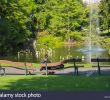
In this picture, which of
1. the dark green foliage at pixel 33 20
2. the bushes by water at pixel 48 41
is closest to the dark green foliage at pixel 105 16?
the dark green foliage at pixel 33 20

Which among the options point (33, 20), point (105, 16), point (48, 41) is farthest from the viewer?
point (105, 16)

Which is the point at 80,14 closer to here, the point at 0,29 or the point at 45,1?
the point at 45,1

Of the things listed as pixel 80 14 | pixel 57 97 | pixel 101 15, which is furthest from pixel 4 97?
pixel 101 15

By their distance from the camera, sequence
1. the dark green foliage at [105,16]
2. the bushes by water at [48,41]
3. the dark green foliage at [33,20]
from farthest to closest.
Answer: the dark green foliage at [105,16]
the bushes by water at [48,41]
the dark green foliage at [33,20]

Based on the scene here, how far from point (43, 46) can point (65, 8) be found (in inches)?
367

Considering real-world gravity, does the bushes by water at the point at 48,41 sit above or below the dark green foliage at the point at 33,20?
below

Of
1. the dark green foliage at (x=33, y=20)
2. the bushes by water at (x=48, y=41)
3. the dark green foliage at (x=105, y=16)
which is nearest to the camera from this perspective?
the dark green foliage at (x=33, y=20)

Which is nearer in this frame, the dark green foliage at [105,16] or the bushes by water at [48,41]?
the bushes by water at [48,41]

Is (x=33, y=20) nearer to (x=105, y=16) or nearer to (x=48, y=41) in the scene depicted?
(x=48, y=41)

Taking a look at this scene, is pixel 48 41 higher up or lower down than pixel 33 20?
lower down

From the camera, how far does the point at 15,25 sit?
4153 centimetres

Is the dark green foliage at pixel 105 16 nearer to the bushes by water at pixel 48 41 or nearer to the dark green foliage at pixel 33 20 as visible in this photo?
the dark green foliage at pixel 33 20

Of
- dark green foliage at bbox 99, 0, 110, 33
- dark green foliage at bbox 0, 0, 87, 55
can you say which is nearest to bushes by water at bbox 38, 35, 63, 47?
dark green foliage at bbox 0, 0, 87, 55

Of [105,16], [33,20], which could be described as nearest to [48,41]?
[33,20]
